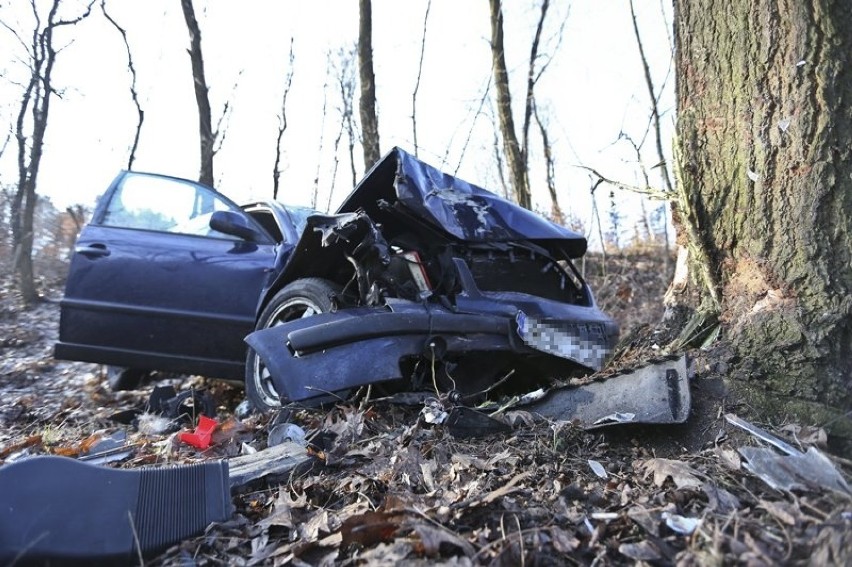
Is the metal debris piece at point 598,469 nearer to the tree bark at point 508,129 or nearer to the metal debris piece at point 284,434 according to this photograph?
the metal debris piece at point 284,434

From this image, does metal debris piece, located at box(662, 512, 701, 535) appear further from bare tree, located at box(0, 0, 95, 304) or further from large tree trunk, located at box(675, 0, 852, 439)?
bare tree, located at box(0, 0, 95, 304)

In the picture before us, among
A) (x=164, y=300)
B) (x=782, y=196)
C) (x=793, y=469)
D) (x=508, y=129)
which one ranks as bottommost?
(x=793, y=469)

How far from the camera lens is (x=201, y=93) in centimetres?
1152

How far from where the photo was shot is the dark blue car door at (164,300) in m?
4.80

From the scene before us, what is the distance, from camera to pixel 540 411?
3.02 metres

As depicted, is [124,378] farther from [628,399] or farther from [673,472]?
[673,472]

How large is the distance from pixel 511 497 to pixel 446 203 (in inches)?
81.8

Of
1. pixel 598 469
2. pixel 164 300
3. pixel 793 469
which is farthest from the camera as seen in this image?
pixel 164 300

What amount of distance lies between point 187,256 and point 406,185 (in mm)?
2282

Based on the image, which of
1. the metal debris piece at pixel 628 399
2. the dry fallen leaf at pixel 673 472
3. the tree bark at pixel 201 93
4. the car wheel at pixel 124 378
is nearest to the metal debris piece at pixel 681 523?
the dry fallen leaf at pixel 673 472

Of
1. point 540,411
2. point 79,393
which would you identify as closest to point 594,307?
point 540,411

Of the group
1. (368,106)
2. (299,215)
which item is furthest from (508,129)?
(299,215)

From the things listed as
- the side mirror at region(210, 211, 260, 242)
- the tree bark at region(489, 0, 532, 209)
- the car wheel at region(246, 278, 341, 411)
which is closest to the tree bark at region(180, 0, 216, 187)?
the tree bark at region(489, 0, 532, 209)

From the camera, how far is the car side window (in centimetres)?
524
